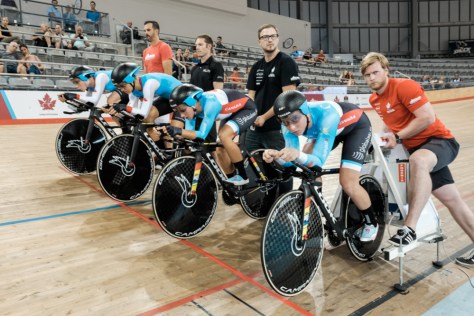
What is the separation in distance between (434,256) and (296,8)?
87.1 feet

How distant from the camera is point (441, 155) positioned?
7.56 ft

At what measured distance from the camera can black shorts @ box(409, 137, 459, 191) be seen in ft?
7.57

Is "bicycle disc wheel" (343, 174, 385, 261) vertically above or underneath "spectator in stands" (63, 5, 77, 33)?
underneath

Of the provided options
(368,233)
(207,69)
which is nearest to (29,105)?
(207,69)

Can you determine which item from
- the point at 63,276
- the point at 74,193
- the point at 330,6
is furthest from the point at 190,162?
the point at 330,6

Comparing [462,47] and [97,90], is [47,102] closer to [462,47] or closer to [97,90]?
[97,90]

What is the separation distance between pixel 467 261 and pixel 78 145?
12.5ft

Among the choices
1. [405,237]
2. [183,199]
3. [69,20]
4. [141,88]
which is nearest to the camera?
[405,237]

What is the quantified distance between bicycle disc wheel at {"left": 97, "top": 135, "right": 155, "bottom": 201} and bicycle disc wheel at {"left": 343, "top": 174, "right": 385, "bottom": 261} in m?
1.86

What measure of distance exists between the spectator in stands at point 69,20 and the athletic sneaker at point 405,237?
11038 millimetres

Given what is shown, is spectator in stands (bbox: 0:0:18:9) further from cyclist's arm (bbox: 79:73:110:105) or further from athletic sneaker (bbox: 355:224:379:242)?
athletic sneaker (bbox: 355:224:379:242)

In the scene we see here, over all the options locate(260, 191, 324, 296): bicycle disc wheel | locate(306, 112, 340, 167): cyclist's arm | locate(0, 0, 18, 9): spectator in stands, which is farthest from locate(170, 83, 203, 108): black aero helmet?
locate(0, 0, 18, 9): spectator in stands

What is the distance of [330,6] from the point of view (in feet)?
91.1

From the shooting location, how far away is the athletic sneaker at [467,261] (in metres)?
2.47
